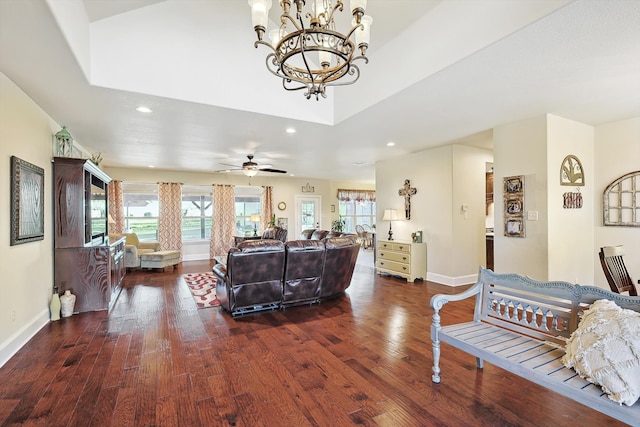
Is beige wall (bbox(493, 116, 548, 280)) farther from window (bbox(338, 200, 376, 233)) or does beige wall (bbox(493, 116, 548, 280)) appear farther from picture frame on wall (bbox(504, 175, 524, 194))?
window (bbox(338, 200, 376, 233))

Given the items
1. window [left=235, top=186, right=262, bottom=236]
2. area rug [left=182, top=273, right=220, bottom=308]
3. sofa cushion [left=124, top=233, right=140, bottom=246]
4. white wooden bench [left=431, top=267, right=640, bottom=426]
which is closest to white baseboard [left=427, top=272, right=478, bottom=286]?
white wooden bench [left=431, top=267, right=640, bottom=426]

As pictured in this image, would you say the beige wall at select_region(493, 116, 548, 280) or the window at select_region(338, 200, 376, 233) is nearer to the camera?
the beige wall at select_region(493, 116, 548, 280)

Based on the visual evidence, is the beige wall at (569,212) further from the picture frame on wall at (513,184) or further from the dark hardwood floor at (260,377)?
the dark hardwood floor at (260,377)

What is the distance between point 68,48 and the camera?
7.65ft

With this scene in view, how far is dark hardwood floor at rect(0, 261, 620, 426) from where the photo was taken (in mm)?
1929

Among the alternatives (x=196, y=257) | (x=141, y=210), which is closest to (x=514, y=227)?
(x=196, y=257)

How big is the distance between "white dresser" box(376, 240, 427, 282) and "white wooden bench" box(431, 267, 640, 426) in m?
3.27

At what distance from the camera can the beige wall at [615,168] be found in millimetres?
4102

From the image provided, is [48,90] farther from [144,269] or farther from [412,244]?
[412,244]

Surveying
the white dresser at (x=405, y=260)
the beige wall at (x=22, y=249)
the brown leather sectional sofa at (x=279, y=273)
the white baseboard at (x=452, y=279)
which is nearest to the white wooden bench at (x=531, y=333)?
the brown leather sectional sofa at (x=279, y=273)

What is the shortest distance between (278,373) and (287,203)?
7.90 metres

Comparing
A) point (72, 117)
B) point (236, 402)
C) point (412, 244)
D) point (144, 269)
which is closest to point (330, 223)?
point (412, 244)

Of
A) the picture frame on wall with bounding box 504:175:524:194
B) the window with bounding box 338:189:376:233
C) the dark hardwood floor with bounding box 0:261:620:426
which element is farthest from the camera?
the window with bounding box 338:189:376:233

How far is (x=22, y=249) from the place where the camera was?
3.07m
